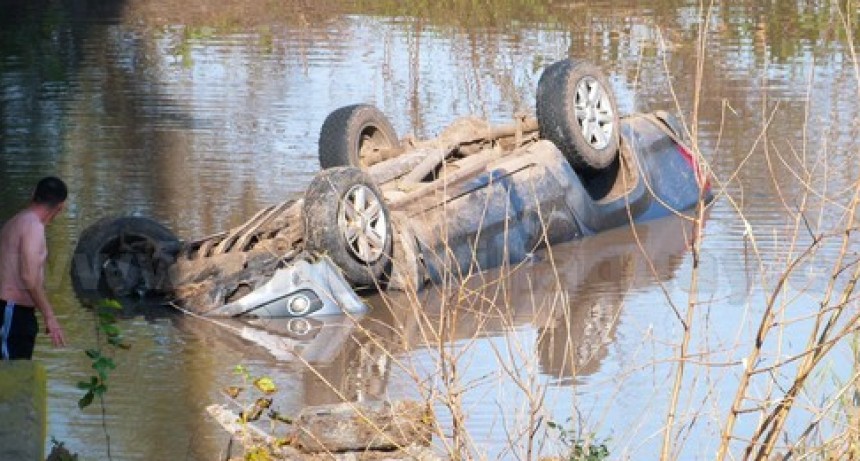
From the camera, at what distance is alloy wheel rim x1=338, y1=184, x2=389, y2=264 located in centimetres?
1175

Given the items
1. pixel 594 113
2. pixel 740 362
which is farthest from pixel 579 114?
pixel 740 362

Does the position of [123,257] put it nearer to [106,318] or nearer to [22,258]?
[22,258]

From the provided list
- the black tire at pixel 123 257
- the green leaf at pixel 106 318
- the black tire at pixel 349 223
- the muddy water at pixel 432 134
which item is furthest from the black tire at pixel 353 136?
the green leaf at pixel 106 318

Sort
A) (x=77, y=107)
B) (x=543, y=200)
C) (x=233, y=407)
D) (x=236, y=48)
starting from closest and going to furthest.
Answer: (x=233, y=407)
(x=543, y=200)
(x=77, y=107)
(x=236, y=48)

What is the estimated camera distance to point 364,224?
11828mm

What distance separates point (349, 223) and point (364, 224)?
0.10 m

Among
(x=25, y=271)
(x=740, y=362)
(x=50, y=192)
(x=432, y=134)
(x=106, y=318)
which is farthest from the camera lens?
(x=432, y=134)

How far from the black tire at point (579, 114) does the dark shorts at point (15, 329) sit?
216 inches

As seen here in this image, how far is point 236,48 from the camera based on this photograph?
24062 millimetres

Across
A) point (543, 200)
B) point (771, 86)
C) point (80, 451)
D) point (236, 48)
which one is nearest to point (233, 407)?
point (80, 451)

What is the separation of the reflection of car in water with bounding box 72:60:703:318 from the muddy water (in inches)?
8.1

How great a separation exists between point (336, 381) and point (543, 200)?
10.8ft

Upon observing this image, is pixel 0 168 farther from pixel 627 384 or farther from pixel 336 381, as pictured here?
pixel 627 384

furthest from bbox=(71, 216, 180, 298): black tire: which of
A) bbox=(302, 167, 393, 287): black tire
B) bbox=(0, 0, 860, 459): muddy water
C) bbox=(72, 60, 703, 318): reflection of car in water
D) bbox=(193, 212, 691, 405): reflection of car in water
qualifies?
bbox=(302, 167, 393, 287): black tire
